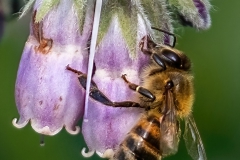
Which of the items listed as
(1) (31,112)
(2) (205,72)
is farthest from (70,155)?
(1) (31,112)

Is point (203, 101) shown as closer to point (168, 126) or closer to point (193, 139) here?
point (193, 139)

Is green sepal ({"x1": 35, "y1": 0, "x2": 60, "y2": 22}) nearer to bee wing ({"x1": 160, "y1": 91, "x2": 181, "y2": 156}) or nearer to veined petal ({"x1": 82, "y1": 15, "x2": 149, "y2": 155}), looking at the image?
veined petal ({"x1": 82, "y1": 15, "x2": 149, "y2": 155})

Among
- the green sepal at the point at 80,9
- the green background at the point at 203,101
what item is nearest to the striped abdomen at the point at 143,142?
the green sepal at the point at 80,9

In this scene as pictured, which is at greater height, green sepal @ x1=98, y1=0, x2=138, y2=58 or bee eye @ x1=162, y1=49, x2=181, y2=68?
green sepal @ x1=98, y1=0, x2=138, y2=58

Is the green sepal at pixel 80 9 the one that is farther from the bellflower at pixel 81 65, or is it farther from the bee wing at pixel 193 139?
the bee wing at pixel 193 139

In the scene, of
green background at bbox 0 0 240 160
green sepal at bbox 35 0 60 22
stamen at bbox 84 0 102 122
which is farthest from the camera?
green background at bbox 0 0 240 160

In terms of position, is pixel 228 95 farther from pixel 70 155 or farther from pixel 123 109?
pixel 123 109

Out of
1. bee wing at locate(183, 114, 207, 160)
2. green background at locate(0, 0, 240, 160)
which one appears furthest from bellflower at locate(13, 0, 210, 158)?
green background at locate(0, 0, 240, 160)
